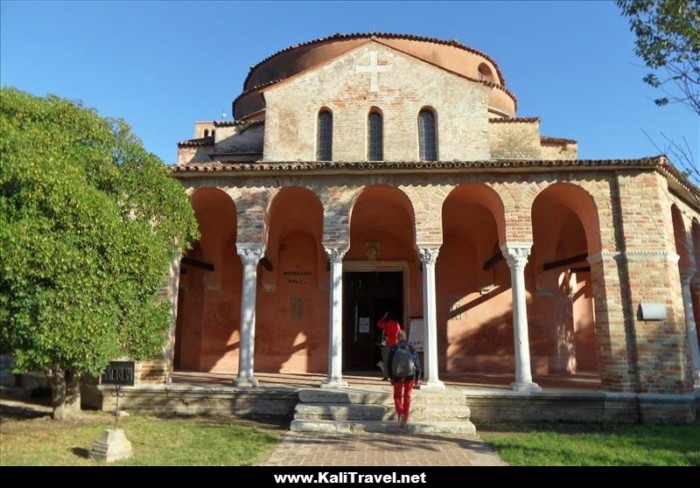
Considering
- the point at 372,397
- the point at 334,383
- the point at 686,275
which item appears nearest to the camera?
the point at 372,397

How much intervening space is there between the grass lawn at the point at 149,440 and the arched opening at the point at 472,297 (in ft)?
21.8

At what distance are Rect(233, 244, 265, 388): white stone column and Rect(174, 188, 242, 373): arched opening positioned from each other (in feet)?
9.99

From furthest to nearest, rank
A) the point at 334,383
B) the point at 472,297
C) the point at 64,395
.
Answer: the point at 472,297
the point at 334,383
the point at 64,395

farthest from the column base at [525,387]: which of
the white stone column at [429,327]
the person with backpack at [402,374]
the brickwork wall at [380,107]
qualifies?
the brickwork wall at [380,107]

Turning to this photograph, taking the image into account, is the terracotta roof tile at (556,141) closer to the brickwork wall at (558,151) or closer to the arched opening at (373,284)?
the brickwork wall at (558,151)

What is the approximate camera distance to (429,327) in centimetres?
1027

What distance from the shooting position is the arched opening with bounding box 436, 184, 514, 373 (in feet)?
45.2

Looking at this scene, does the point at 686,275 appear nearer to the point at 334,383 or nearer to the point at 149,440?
the point at 334,383

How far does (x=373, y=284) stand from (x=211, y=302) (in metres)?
4.74

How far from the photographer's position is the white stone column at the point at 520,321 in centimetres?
993

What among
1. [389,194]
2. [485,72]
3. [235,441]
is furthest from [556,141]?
[235,441]

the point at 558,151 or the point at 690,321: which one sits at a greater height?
the point at 558,151

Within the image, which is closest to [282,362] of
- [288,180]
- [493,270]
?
[288,180]

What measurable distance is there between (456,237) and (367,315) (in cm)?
350
